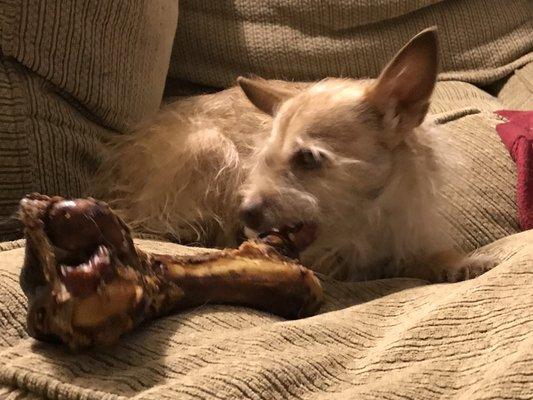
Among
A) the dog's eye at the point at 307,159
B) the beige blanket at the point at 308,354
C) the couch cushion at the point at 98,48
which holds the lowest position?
the beige blanket at the point at 308,354

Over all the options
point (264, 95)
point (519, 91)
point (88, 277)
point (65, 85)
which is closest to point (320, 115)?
point (264, 95)

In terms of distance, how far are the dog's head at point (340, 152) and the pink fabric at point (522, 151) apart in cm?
40

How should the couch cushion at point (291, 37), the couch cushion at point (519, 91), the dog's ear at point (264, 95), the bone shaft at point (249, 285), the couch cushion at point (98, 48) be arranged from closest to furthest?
the bone shaft at point (249, 285) < the couch cushion at point (98, 48) < the dog's ear at point (264, 95) < the couch cushion at point (291, 37) < the couch cushion at point (519, 91)

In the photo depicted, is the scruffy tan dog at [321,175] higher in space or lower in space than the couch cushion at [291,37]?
lower

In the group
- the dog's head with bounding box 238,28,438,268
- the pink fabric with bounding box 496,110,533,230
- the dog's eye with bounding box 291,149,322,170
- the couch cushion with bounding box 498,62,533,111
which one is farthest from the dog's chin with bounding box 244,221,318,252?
the couch cushion with bounding box 498,62,533,111

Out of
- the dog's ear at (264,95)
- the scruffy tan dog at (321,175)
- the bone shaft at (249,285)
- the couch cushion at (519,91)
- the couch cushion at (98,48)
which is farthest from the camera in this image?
the couch cushion at (519,91)

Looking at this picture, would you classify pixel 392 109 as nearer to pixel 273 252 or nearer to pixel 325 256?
pixel 325 256

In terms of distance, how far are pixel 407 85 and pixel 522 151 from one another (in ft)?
1.70

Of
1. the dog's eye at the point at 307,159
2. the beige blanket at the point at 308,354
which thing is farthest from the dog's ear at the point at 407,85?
the beige blanket at the point at 308,354

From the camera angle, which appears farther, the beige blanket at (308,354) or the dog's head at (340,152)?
the dog's head at (340,152)

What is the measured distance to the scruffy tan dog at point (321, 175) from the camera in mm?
1447

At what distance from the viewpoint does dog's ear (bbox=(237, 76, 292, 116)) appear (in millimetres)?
1644

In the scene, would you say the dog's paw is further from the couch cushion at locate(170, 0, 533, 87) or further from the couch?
the couch cushion at locate(170, 0, 533, 87)

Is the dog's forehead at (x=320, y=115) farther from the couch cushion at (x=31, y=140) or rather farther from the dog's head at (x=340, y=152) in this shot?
the couch cushion at (x=31, y=140)
